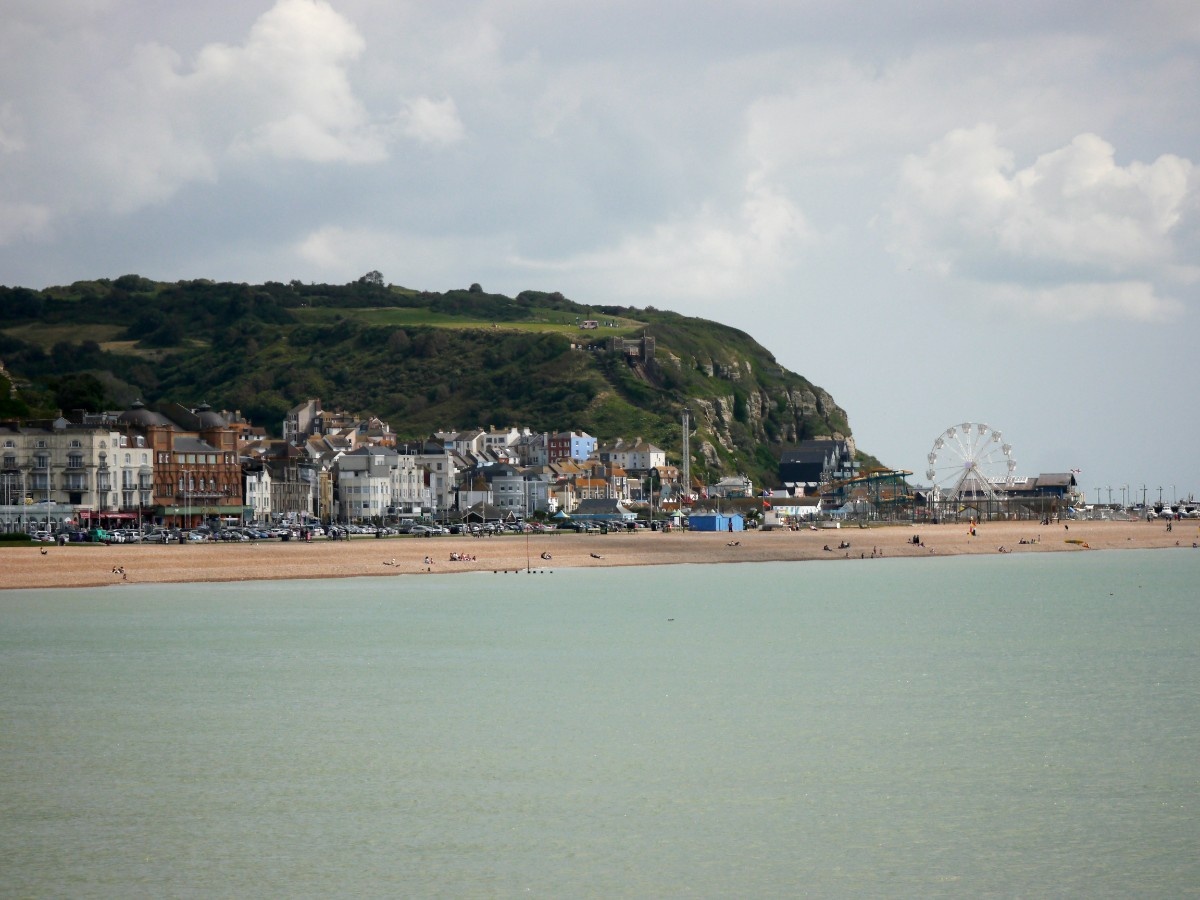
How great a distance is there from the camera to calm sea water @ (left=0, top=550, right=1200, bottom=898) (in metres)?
16.5

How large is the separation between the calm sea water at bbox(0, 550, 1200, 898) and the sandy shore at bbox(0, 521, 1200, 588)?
46.9ft

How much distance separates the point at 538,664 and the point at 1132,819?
54.4ft

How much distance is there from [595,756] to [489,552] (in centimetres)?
5109

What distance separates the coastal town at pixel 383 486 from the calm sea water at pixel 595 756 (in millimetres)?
48108

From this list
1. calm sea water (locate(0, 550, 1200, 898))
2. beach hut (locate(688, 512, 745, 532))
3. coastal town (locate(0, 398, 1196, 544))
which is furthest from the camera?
beach hut (locate(688, 512, 745, 532))

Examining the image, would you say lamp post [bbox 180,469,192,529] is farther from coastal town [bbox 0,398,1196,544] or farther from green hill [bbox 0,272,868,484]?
green hill [bbox 0,272,868,484]

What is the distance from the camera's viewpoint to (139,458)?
317 feet

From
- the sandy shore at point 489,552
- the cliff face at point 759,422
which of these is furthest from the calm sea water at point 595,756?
the cliff face at point 759,422

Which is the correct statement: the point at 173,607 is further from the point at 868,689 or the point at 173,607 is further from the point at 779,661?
the point at 868,689

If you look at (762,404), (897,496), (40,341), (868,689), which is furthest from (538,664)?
(40,341)

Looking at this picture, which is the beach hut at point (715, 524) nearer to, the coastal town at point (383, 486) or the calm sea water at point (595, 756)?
the coastal town at point (383, 486)

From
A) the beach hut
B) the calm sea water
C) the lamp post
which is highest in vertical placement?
the lamp post

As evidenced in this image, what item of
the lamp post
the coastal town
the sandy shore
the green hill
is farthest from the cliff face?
the lamp post

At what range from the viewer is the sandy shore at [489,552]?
188 ft
